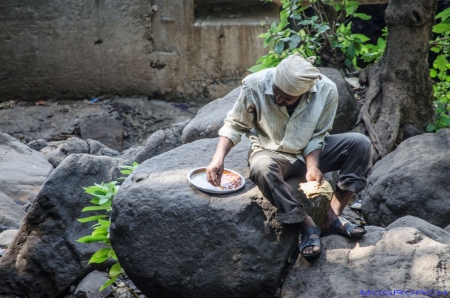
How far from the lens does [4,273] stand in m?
5.31

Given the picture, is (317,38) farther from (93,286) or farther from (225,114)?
(93,286)

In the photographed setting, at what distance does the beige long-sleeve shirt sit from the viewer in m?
4.45

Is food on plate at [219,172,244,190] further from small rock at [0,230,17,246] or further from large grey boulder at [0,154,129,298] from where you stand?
small rock at [0,230,17,246]

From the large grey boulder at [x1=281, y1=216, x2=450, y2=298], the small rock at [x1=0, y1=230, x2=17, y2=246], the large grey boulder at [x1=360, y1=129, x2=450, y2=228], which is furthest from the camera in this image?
the small rock at [x1=0, y1=230, x2=17, y2=246]

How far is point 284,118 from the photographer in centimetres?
448

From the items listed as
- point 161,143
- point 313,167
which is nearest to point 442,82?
point 161,143

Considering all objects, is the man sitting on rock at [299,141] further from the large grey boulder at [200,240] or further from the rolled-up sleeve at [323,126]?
the large grey boulder at [200,240]

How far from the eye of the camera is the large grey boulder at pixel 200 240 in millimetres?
4262

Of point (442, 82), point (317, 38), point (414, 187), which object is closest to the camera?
point (414, 187)

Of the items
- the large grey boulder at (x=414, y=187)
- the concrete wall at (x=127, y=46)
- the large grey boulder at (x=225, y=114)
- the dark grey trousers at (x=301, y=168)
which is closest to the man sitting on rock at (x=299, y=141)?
the dark grey trousers at (x=301, y=168)

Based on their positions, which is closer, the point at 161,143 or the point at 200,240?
the point at 200,240

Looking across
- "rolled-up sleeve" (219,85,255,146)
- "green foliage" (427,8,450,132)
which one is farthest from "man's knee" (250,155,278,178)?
"green foliage" (427,8,450,132)

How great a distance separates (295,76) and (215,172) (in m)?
0.82

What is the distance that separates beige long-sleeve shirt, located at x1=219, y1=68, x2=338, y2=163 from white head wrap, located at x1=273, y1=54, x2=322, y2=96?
0.61 ft
